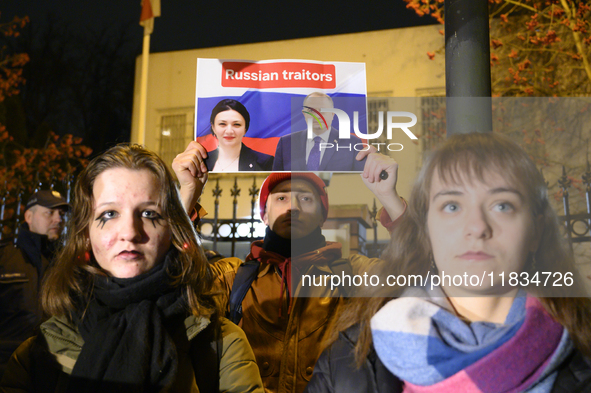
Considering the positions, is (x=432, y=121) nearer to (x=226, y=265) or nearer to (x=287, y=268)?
(x=287, y=268)

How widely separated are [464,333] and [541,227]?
403mm

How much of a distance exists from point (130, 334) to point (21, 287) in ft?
9.75

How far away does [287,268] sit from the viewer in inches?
100

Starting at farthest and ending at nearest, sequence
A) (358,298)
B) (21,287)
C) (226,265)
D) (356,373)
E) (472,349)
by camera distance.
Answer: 1. (21,287)
2. (226,265)
3. (358,298)
4. (356,373)
5. (472,349)

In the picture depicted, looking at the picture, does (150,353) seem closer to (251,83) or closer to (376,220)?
(376,220)

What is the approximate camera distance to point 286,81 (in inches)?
93.9

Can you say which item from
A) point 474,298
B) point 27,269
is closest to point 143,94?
point 27,269

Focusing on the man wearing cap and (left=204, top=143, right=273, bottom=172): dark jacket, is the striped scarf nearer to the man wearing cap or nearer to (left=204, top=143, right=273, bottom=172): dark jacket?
(left=204, top=143, right=273, bottom=172): dark jacket

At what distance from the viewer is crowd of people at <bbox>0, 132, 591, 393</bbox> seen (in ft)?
4.52

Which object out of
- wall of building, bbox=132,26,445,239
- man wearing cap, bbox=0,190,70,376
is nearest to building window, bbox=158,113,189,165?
wall of building, bbox=132,26,445,239

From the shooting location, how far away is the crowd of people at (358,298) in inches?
54.2

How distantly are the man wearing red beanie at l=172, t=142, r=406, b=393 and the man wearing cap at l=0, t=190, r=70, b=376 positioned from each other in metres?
1.85

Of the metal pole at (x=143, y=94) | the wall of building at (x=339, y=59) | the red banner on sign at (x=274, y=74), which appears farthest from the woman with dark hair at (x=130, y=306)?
the wall of building at (x=339, y=59)

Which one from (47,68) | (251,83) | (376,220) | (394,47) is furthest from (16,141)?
(376,220)
